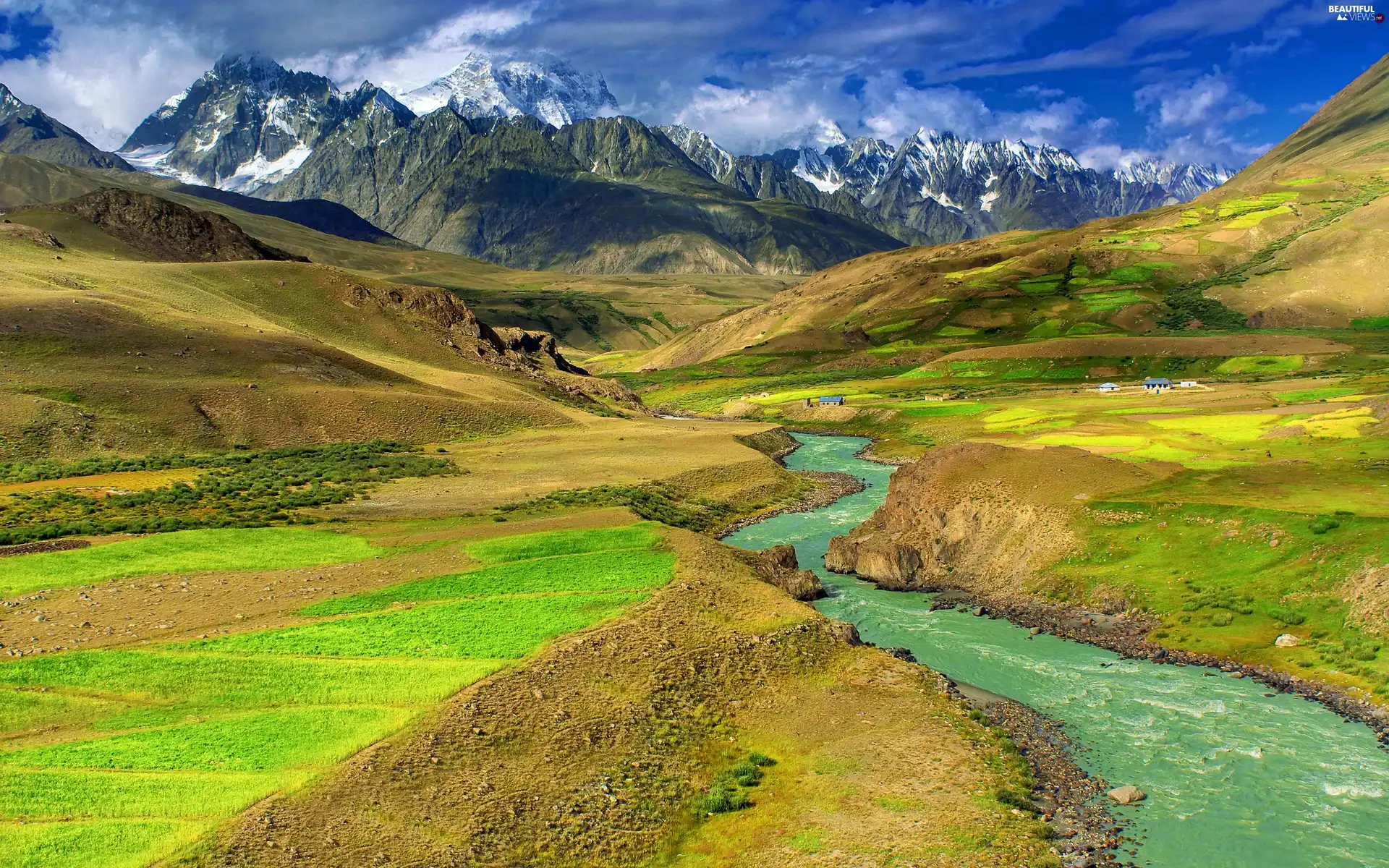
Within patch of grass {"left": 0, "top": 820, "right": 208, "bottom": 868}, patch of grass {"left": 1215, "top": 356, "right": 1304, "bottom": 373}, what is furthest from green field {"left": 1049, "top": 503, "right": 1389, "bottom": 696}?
patch of grass {"left": 1215, "top": 356, "right": 1304, "bottom": 373}

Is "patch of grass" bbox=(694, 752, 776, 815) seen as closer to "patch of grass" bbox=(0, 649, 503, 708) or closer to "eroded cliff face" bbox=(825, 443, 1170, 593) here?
"patch of grass" bbox=(0, 649, 503, 708)

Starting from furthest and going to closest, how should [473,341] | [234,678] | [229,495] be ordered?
[473,341]
[229,495]
[234,678]

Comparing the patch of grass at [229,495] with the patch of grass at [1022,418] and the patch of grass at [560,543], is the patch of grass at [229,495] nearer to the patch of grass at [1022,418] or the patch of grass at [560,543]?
the patch of grass at [560,543]

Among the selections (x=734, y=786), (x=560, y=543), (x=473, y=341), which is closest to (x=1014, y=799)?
(x=734, y=786)

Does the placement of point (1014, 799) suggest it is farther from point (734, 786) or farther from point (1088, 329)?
point (1088, 329)

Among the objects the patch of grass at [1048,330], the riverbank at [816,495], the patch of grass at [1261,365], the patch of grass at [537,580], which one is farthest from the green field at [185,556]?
the patch of grass at [1048,330]

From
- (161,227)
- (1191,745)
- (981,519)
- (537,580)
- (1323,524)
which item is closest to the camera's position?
(1191,745)
